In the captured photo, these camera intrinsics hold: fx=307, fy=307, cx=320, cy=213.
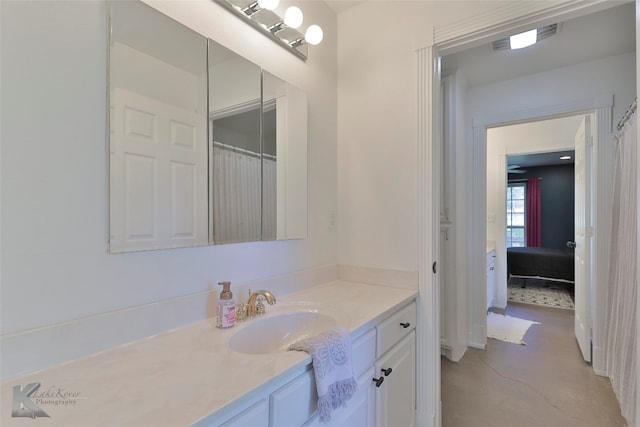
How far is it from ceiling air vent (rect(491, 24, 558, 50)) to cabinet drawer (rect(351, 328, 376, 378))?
210 centimetres

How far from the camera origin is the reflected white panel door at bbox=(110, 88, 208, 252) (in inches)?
38.0

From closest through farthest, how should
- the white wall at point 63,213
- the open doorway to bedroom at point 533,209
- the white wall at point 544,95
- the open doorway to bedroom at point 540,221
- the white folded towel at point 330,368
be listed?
1. the white wall at point 63,213
2. the white folded towel at point 330,368
3. the white wall at point 544,95
4. the open doorway to bedroom at point 533,209
5. the open doorway to bedroom at point 540,221

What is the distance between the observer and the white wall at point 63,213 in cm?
77

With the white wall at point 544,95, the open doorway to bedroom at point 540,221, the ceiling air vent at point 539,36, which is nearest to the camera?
the ceiling air vent at point 539,36

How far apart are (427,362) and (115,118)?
1779mm

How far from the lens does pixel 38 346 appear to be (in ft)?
2.61

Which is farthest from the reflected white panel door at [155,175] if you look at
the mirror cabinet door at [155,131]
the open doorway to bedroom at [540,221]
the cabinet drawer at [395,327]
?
the open doorway to bedroom at [540,221]

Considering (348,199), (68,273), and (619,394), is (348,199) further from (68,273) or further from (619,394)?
(619,394)

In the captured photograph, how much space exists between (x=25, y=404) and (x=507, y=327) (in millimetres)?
3898

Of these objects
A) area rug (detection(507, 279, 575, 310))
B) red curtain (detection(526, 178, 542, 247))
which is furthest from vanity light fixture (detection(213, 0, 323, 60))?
red curtain (detection(526, 178, 542, 247))

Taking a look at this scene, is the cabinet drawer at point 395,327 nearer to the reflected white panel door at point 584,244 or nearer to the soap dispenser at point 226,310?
the soap dispenser at point 226,310

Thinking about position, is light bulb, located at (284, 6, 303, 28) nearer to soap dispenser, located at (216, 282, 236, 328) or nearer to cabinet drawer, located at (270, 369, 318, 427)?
soap dispenser, located at (216, 282, 236, 328)

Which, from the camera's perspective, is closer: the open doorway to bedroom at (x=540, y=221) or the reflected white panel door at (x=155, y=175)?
the reflected white panel door at (x=155, y=175)

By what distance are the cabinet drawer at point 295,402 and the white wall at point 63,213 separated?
0.50m
